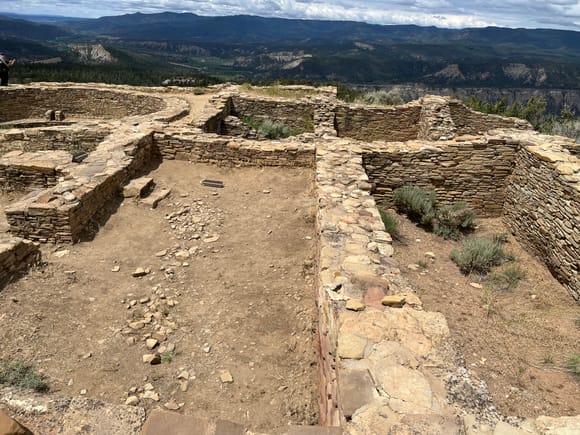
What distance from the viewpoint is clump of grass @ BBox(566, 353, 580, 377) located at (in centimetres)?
435

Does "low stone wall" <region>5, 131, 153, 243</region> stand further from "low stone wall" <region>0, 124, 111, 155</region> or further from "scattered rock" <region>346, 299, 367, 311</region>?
"scattered rock" <region>346, 299, 367, 311</region>

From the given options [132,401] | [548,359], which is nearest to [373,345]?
[132,401]

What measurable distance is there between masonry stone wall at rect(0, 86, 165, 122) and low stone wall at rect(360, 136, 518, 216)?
9.22m

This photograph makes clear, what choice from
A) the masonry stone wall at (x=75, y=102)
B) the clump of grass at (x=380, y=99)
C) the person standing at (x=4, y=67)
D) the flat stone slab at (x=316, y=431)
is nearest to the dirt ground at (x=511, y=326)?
the flat stone slab at (x=316, y=431)

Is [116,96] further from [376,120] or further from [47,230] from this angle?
[47,230]

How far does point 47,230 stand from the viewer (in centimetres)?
591

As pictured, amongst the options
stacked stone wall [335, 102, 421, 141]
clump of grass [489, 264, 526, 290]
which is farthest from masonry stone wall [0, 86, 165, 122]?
clump of grass [489, 264, 526, 290]

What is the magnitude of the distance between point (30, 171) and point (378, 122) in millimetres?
10090

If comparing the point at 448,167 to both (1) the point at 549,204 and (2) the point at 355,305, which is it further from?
(2) the point at 355,305

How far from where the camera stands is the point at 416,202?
805 cm

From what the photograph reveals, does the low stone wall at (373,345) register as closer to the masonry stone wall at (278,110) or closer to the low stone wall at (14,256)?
the low stone wall at (14,256)

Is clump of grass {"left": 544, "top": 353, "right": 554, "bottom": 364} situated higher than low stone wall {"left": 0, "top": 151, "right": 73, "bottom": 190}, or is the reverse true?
low stone wall {"left": 0, "top": 151, "right": 73, "bottom": 190}

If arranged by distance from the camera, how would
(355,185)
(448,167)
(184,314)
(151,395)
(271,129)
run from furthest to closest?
(271,129) < (448,167) < (355,185) < (184,314) < (151,395)

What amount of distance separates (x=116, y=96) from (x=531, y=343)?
14734 mm
